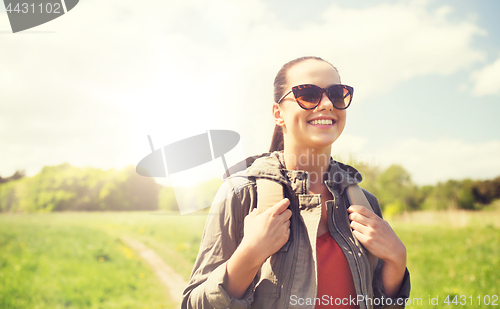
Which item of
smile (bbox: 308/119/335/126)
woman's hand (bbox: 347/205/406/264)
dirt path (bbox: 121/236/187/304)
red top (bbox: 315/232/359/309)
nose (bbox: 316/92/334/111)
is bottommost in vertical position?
dirt path (bbox: 121/236/187/304)

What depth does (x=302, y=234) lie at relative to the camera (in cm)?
158

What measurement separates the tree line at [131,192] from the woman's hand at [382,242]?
733 inches

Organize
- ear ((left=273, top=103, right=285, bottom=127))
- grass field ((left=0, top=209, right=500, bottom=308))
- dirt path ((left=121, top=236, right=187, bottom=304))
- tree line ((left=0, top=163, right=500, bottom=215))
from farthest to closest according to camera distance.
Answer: tree line ((left=0, top=163, right=500, bottom=215))
dirt path ((left=121, top=236, right=187, bottom=304))
grass field ((left=0, top=209, right=500, bottom=308))
ear ((left=273, top=103, right=285, bottom=127))

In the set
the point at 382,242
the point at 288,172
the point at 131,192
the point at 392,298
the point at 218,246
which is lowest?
the point at 131,192

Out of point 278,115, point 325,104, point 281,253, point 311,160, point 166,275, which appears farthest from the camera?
point 166,275

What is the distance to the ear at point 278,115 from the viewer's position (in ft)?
6.21

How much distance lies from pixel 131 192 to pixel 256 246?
148ft

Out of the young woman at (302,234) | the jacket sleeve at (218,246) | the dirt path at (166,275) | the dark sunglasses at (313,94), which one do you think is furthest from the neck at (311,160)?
the dirt path at (166,275)

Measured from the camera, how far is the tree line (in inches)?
893

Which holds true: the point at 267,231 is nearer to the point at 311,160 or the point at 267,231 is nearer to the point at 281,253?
the point at 281,253

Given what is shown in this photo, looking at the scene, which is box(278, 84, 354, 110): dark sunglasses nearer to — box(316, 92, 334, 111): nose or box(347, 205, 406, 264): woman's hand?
box(316, 92, 334, 111): nose

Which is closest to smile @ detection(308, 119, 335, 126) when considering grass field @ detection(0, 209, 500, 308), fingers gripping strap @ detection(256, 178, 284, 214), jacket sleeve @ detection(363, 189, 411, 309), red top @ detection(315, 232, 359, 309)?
fingers gripping strap @ detection(256, 178, 284, 214)

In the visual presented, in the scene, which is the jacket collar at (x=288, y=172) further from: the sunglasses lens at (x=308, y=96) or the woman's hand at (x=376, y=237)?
the sunglasses lens at (x=308, y=96)

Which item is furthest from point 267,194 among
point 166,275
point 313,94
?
point 166,275
